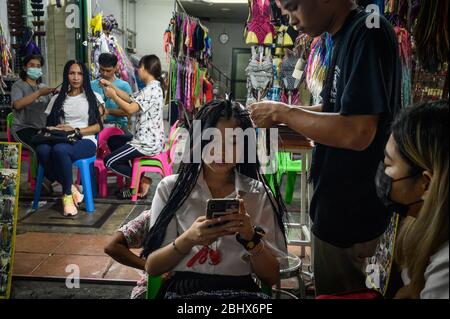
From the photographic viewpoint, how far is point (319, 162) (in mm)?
1467

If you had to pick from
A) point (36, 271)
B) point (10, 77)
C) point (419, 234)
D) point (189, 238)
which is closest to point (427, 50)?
point (419, 234)

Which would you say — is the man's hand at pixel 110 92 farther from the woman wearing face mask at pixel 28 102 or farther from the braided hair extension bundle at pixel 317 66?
the braided hair extension bundle at pixel 317 66

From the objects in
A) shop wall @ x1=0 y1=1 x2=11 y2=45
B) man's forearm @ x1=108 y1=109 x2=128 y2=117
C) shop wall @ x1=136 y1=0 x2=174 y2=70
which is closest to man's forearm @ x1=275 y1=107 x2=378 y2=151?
man's forearm @ x1=108 y1=109 x2=128 y2=117

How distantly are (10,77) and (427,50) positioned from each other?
15.0 ft

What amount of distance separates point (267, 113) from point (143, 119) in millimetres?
2895

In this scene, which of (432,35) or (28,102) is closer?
(432,35)

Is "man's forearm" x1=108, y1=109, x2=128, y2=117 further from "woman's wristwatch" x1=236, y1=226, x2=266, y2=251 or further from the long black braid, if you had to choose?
"woman's wristwatch" x1=236, y1=226, x2=266, y2=251

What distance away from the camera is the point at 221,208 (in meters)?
1.23

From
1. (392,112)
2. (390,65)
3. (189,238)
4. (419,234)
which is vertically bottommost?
(189,238)

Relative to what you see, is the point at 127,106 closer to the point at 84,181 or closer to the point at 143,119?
the point at 143,119

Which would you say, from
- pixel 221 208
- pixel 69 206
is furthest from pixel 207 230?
pixel 69 206

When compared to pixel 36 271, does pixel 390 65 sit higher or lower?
higher

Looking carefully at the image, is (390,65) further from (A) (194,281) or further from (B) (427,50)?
(A) (194,281)

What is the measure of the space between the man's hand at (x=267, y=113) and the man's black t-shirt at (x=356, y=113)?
0.19 metres
